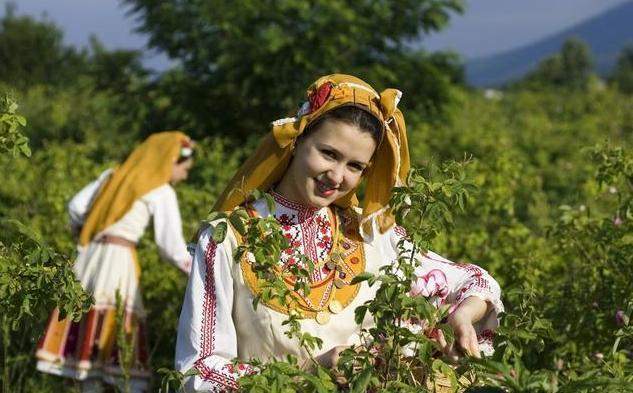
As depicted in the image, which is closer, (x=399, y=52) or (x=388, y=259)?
(x=388, y=259)

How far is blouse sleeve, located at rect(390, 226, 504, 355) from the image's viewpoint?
2467mm

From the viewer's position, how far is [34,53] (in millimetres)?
29078

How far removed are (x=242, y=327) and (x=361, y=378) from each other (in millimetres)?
→ 579

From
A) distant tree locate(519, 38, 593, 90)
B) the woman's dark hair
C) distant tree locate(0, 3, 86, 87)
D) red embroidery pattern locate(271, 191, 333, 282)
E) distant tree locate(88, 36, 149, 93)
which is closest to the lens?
the woman's dark hair

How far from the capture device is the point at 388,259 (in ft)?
8.67

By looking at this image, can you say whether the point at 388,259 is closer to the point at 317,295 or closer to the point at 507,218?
the point at 317,295

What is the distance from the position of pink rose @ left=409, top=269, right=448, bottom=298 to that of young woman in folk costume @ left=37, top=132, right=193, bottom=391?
2.42m

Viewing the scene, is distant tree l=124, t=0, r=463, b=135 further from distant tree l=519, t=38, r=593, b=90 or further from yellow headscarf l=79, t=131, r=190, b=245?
distant tree l=519, t=38, r=593, b=90

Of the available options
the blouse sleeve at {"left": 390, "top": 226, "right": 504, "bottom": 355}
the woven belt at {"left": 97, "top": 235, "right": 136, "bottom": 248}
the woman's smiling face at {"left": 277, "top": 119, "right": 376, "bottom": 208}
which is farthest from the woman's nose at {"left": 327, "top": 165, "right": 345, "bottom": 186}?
the woven belt at {"left": 97, "top": 235, "right": 136, "bottom": 248}

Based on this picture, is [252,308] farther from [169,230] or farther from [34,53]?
[34,53]

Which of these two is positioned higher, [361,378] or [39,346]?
[361,378]

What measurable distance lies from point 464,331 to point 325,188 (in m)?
0.48

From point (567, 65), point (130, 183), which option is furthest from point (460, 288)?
point (567, 65)

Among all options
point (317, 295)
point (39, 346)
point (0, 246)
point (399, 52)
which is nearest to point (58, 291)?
point (0, 246)
